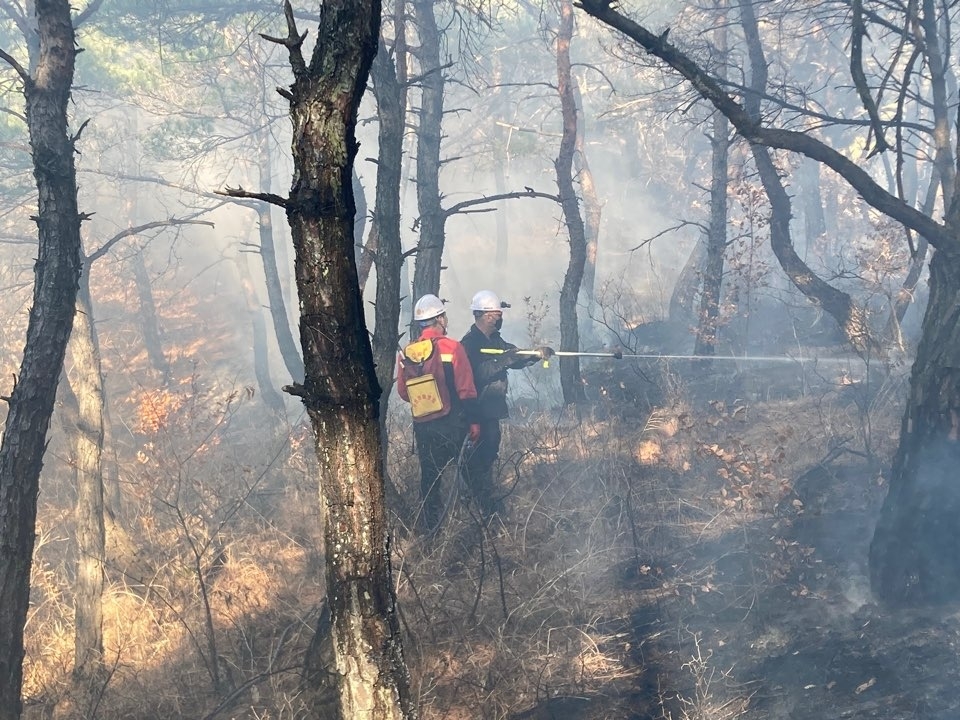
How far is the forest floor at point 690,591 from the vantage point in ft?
16.3

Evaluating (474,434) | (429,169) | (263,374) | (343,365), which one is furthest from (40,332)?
(263,374)

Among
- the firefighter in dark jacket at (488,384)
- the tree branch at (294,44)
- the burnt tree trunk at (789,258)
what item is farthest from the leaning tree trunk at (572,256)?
the tree branch at (294,44)

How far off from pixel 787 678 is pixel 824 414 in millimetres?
5099

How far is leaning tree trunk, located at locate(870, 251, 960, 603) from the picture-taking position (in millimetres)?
5590

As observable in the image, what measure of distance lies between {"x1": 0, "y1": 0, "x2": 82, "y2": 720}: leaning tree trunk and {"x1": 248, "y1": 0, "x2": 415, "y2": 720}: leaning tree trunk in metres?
2.46

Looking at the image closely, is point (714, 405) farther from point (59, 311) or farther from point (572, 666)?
point (59, 311)

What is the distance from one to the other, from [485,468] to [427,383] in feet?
3.64

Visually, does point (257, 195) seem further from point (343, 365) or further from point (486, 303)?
point (486, 303)

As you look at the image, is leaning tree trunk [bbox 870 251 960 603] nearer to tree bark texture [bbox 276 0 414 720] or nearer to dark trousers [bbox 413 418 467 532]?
dark trousers [bbox 413 418 467 532]

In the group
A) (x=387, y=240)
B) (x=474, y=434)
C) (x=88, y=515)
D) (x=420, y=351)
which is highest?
(x=387, y=240)

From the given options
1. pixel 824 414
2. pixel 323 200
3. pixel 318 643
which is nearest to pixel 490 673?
pixel 318 643

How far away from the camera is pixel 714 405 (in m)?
10.7

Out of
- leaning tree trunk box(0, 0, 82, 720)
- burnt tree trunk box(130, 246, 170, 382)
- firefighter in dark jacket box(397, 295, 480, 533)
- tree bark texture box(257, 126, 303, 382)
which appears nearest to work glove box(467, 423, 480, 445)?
firefighter in dark jacket box(397, 295, 480, 533)

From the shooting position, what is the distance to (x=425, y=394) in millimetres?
7469
